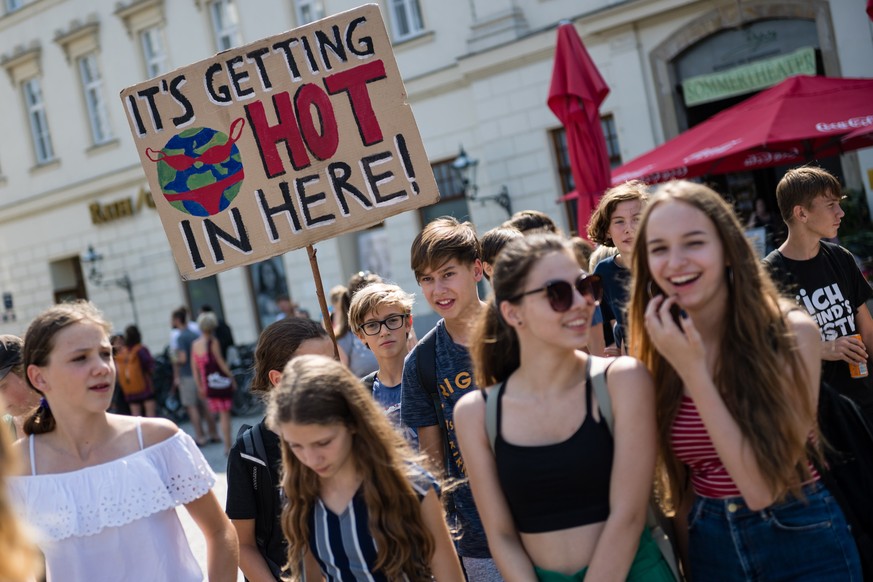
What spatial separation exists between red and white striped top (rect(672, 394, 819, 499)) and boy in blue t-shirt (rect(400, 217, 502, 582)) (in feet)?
3.68

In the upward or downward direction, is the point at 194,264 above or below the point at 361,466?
above

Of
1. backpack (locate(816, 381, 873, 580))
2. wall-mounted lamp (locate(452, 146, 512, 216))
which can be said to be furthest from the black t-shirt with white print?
wall-mounted lamp (locate(452, 146, 512, 216))

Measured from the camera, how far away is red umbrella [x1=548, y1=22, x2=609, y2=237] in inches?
410

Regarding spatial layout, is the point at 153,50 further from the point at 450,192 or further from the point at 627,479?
the point at 627,479

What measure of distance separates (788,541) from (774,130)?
7.29 meters

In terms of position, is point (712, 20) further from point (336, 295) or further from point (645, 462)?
point (645, 462)

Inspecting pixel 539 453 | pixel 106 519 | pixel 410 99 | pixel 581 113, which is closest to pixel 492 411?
pixel 539 453

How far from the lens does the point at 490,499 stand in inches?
112

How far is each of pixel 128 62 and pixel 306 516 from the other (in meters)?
21.7

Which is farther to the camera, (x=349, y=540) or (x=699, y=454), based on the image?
(x=349, y=540)

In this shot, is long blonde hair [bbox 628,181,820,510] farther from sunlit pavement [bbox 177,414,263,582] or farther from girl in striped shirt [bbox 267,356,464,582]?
sunlit pavement [bbox 177,414,263,582]

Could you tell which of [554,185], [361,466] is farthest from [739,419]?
[554,185]

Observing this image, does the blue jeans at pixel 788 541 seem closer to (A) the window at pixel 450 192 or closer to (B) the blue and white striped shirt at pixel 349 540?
(B) the blue and white striped shirt at pixel 349 540

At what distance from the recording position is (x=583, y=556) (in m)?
2.74
